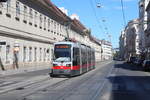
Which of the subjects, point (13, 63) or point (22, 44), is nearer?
point (13, 63)

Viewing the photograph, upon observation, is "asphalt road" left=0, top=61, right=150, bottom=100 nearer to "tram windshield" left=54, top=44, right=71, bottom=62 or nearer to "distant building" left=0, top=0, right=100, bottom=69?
"tram windshield" left=54, top=44, right=71, bottom=62

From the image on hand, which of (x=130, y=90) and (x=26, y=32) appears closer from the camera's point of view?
(x=130, y=90)

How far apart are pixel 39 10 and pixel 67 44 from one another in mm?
24775

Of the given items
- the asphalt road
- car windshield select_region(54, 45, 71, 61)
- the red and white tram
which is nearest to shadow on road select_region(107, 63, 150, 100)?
the asphalt road

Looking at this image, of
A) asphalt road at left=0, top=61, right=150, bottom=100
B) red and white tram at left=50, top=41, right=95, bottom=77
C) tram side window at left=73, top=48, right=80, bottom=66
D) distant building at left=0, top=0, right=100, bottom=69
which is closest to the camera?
asphalt road at left=0, top=61, right=150, bottom=100

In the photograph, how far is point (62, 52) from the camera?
2727 centimetres

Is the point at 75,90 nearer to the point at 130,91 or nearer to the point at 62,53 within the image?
the point at 130,91

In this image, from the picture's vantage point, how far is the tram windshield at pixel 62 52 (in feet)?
88.8

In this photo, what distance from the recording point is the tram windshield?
2705 centimetres

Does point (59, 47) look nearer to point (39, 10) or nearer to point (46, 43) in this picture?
point (39, 10)

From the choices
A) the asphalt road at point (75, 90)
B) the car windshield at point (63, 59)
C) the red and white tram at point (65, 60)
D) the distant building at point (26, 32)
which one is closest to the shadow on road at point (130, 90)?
the asphalt road at point (75, 90)

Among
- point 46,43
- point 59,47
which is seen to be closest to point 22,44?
point 46,43

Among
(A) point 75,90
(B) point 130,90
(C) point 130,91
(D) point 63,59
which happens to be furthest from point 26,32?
(C) point 130,91

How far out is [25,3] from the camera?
4412 cm
